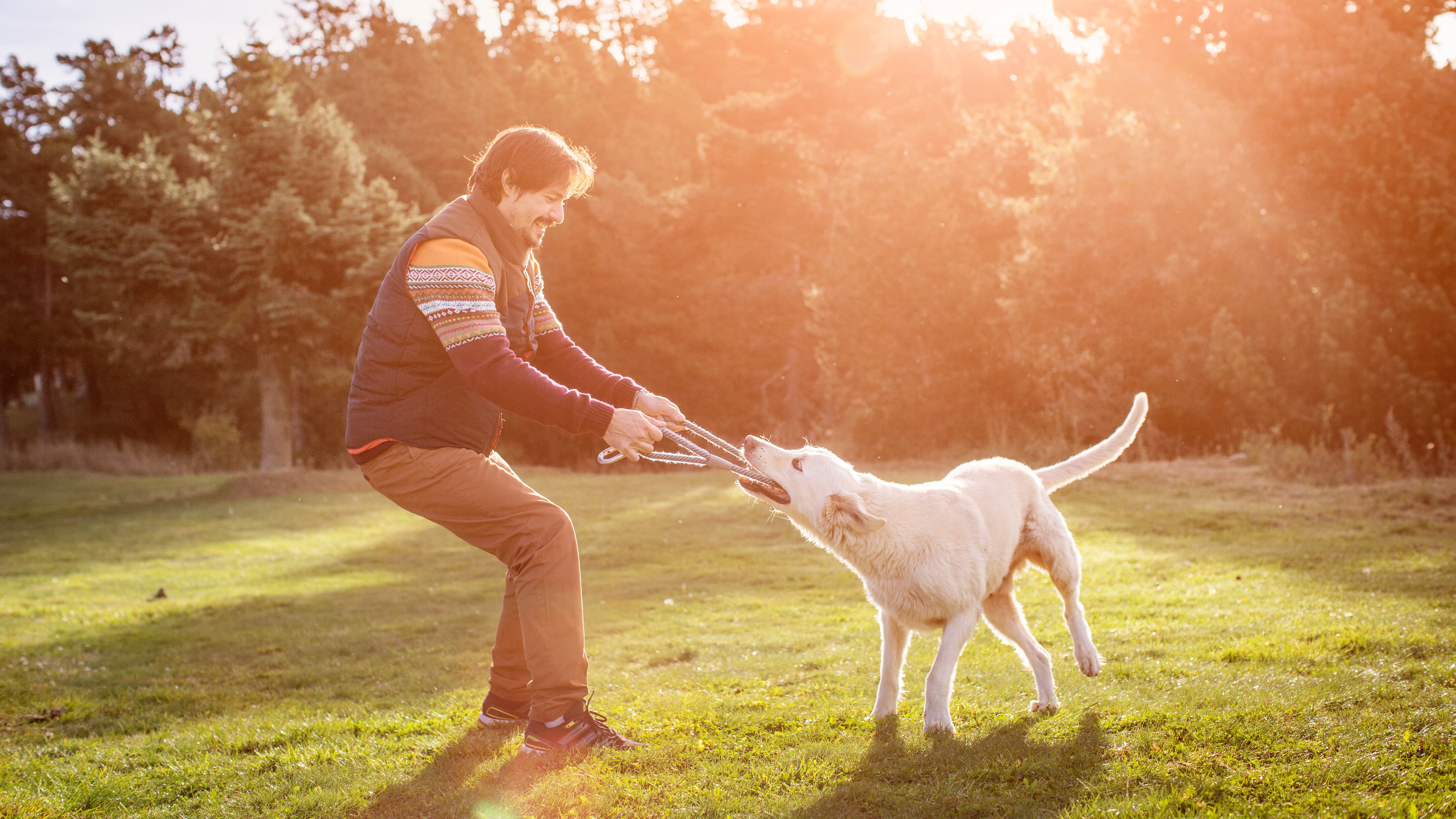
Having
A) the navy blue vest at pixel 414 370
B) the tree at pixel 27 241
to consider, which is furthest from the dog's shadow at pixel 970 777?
the tree at pixel 27 241

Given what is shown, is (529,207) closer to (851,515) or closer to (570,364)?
(570,364)

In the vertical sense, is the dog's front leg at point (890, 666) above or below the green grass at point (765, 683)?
above

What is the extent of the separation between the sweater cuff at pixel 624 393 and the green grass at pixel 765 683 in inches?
61.6

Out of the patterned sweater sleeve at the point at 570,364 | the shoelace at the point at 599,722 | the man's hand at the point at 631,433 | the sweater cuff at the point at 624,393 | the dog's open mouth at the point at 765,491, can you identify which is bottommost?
the shoelace at the point at 599,722

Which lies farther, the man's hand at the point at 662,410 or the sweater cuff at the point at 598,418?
the man's hand at the point at 662,410

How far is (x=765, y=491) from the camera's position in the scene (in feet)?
15.3

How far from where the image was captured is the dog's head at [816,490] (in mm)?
4645

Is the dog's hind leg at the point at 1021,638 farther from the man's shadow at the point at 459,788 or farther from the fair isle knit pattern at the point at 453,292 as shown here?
the fair isle knit pattern at the point at 453,292

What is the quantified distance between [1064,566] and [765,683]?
1848mm

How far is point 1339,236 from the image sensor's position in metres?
17.7

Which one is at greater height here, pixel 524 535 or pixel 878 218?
pixel 878 218

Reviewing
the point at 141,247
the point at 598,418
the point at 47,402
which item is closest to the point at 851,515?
the point at 598,418

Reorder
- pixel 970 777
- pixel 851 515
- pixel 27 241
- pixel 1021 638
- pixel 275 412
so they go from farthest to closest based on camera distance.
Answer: pixel 27 241 → pixel 275 412 → pixel 1021 638 → pixel 851 515 → pixel 970 777

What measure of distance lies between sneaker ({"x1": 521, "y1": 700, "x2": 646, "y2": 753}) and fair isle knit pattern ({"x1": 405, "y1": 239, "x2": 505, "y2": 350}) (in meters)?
1.65
